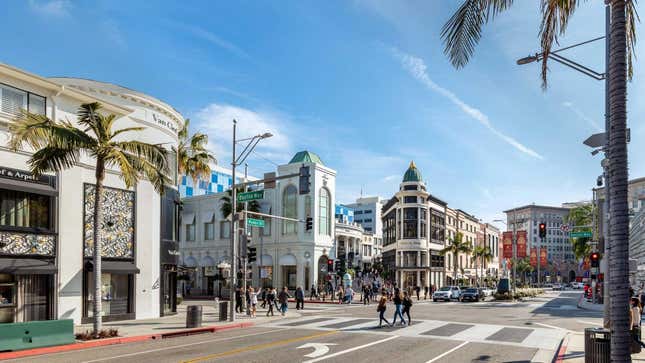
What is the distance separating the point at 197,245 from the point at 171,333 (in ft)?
152

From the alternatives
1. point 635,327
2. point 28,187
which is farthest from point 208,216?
point 635,327

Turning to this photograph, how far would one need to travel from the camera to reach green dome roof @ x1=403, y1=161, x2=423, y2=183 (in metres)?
83.6

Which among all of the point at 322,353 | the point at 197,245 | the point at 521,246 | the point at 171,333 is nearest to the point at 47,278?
the point at 171,333

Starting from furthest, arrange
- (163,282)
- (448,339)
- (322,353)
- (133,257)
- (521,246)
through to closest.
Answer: (521,246) → (163,282) → (133,257) → (448,339) → (322,353)

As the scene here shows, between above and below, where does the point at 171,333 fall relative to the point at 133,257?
below

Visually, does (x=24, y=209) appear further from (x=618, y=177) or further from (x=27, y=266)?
(x=618, y=177)

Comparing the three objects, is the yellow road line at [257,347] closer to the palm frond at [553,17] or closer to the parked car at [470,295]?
the palm frond at [553,17]

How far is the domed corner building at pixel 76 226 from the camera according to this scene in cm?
2217

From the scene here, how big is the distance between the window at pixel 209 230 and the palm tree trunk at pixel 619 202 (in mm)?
59810

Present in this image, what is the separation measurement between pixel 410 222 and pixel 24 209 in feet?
215

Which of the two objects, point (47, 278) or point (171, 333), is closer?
point (171, 333)

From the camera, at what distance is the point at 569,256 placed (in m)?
194

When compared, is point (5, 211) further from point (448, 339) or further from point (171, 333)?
point (448, 339)

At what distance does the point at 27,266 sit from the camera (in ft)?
72.8
